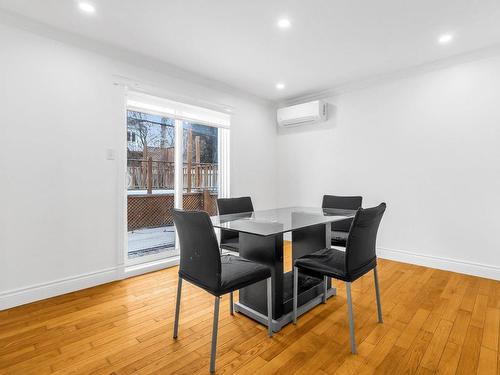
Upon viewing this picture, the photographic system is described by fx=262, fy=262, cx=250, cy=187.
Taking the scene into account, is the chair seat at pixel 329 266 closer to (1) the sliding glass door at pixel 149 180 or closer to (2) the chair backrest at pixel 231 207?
(2) the chair backrest at pixel 231 207

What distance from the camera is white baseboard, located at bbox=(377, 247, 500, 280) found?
2838mm

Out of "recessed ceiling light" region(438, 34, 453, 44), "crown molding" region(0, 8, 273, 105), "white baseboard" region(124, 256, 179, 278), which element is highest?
"recessed ceiling light" region(438, 34, 453, 44)

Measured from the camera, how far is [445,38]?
8.48ft

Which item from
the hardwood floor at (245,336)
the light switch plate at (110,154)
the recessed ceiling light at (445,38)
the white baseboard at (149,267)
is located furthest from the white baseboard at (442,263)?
the light switch plate at (110,154)

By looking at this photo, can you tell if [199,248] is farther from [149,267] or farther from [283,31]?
[283,31]

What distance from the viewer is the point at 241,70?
3336 mm

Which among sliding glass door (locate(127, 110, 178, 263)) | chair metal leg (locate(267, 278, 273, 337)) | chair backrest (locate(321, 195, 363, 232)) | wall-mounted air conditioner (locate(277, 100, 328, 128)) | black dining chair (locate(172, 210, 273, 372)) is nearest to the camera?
black dining chair (locate(172, 210, 273, 372))

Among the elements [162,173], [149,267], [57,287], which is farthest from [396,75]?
[57,287]

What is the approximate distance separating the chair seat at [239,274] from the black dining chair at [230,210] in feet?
2.30

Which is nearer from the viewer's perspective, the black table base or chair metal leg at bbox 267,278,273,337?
chair metal leg at bbox 267,278,273,337

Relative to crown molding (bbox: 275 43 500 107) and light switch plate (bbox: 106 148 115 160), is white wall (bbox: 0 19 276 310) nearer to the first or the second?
light switch plate (bbox: 106 148 115 160)

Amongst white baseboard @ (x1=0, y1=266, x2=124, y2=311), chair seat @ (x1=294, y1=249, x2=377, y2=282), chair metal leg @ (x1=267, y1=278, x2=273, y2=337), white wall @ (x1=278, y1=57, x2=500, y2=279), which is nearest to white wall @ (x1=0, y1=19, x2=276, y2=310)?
white baseboard @ (x1=0, y1=266, x2=124, y2=311)

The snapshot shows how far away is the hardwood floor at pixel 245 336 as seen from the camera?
1510 millimetres

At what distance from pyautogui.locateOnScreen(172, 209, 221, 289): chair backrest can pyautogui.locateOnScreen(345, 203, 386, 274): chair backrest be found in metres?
0.83
